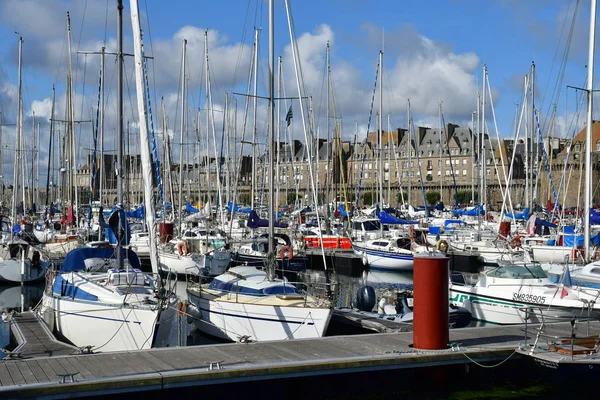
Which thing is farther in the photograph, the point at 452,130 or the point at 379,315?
the point at 452,130

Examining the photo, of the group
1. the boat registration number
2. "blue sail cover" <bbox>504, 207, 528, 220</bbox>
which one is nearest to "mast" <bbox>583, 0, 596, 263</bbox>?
the boat registration number

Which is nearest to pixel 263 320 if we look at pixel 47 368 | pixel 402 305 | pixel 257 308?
pixel 257 308

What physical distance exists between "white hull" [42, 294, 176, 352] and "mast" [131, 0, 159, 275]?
4.18 feet

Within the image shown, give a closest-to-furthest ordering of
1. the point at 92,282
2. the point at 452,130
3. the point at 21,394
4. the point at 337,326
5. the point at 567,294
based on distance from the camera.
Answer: the point at 21,394, the point at 92,282, the point at 337,326, the point at 567,294, the point at 452,130

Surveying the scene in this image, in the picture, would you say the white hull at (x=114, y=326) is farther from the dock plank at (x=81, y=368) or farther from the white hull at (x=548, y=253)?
the white hull at (x=548, y=253)

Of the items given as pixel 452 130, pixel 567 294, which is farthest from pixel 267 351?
pixel 452 130

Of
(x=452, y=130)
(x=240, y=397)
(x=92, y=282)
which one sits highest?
(x=452, y=130)

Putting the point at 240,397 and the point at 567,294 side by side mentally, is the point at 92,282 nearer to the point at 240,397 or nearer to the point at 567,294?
the point at 240,397

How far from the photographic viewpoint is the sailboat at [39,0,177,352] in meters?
18.1

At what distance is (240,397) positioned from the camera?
14977mm

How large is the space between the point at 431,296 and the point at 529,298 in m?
9.92

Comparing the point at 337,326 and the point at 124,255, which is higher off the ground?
the point at 124,255

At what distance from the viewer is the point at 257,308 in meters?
20.2

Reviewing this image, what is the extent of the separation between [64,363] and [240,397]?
3.60 m
